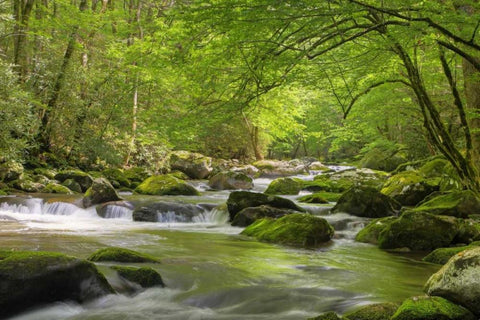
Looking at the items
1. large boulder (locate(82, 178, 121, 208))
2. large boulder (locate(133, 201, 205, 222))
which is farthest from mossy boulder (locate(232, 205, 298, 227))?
large boulder (locate(82, 178, 121, 208))

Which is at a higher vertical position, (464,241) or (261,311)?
(464,241)

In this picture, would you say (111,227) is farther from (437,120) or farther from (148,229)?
(437,120)

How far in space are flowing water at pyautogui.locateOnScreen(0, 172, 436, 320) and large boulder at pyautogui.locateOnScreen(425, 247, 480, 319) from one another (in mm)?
899

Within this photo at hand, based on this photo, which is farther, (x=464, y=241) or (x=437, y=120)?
(x=437, y=120)

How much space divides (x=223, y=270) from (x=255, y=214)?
4.32 meters

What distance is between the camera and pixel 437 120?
8156 millimetres

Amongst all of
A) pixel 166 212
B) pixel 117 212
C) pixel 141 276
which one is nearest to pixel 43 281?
pixel 141 276

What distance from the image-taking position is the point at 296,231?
805cm

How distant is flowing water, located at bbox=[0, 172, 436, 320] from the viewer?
4191mm

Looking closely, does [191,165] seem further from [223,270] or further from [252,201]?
[223,270]

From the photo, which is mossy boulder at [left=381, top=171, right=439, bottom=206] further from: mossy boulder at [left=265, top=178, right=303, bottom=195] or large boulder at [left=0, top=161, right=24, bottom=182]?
large boulder at [left=0, top=161, right=24, bottom=182]

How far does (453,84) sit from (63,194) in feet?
40.3

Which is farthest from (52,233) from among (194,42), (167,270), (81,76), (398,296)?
(81,76)

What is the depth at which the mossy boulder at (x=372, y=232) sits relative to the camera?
828 centimetres
